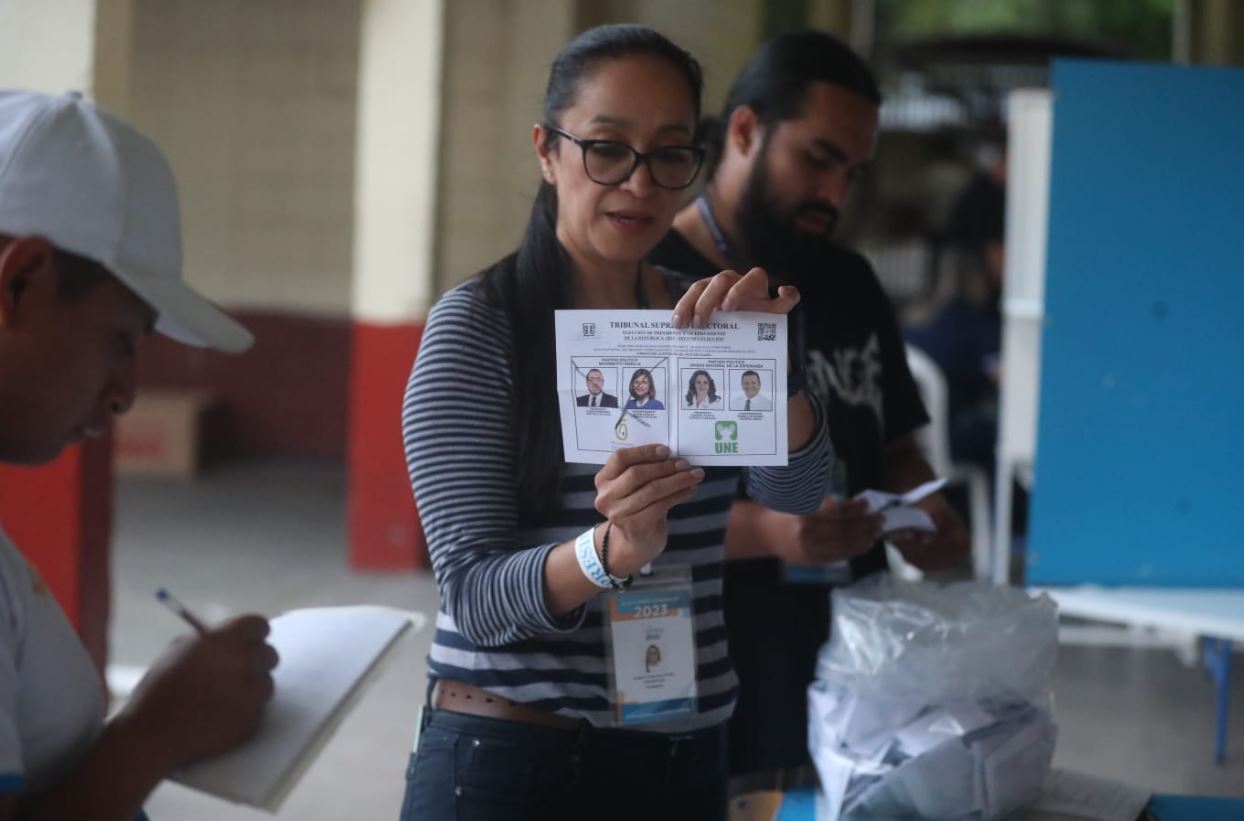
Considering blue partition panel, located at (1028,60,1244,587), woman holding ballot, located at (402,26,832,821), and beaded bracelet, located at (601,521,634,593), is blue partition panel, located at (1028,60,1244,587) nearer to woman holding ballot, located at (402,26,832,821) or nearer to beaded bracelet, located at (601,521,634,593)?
woman holding ballot, located at (402,26,832,821)

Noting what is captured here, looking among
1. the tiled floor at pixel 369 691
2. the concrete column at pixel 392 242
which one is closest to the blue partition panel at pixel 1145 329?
A: the tiled floor at pixel 369 691

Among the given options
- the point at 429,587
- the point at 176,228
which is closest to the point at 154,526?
the point at 429,587

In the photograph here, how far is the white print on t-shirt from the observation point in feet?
6.02

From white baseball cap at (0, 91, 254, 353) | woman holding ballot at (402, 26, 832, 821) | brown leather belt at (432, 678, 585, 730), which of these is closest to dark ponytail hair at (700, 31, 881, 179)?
woman holding ballot at (402, 26, 832, 821)

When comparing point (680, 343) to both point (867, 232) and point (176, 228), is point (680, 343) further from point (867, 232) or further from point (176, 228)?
point (867, 232)

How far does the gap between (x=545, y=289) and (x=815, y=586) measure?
2.72ft

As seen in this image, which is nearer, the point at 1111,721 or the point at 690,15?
the point at 1111,721

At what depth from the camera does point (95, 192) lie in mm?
1012

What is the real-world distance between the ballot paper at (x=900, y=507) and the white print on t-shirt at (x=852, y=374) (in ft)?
0.45

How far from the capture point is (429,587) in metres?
5.73

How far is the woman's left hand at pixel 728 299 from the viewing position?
1180 mm

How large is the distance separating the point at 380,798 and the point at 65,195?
2879 millimetres

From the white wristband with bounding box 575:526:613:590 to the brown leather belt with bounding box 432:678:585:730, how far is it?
21cm

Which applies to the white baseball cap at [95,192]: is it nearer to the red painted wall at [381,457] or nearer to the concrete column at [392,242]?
the concrete column at [392,242]
